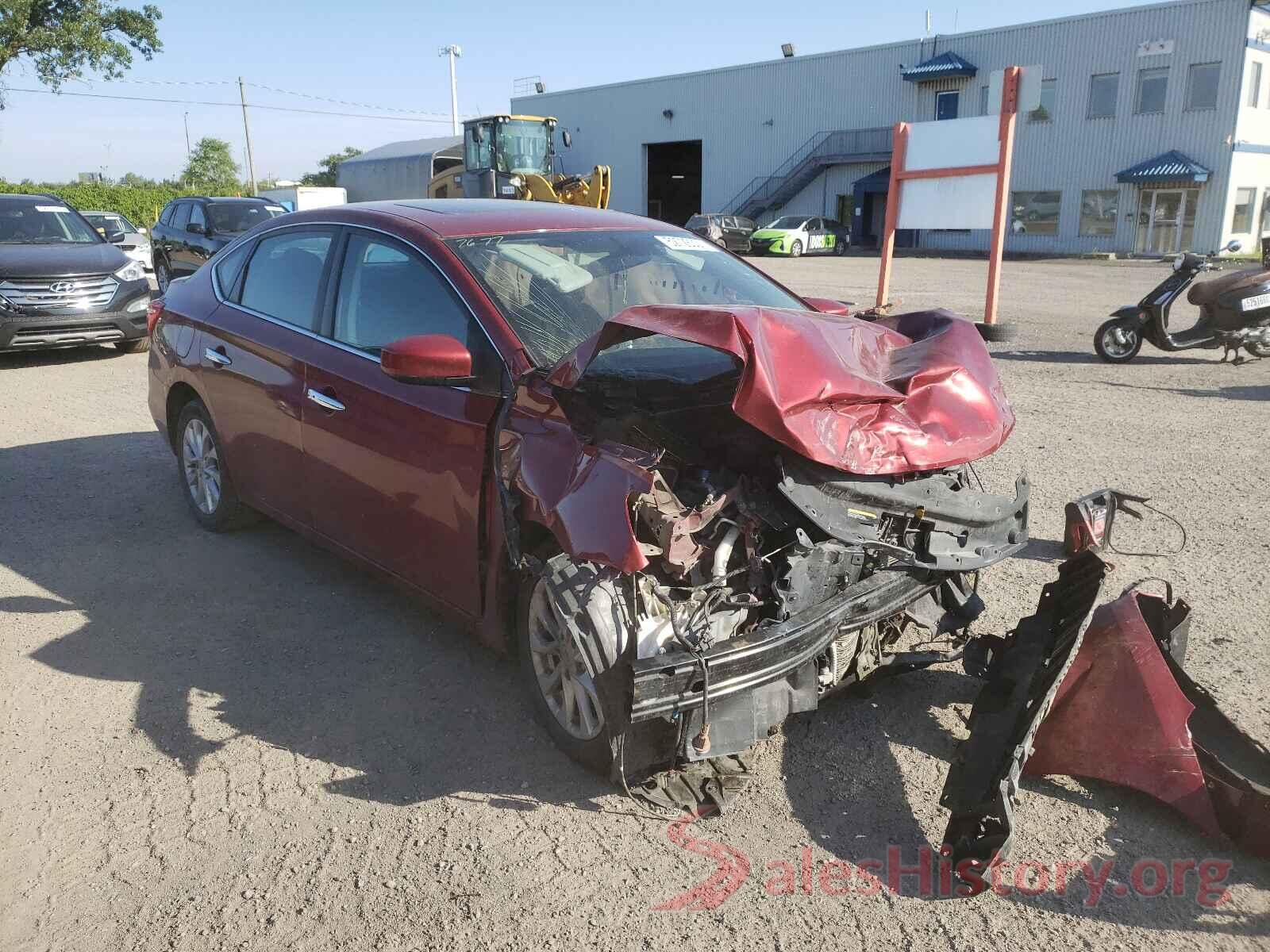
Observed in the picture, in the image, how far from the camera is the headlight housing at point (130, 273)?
11737 mm

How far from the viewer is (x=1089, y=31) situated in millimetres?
35094

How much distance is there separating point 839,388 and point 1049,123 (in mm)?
38628

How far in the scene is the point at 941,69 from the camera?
127 ft

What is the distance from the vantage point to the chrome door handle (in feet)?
13.4

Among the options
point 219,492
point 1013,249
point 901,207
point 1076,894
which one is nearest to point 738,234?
point 1013,249

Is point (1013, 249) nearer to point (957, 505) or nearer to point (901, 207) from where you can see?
point (901, 207)

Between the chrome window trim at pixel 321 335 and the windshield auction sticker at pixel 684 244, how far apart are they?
1063 mm

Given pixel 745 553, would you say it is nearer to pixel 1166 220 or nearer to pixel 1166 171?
pixel 1166 171

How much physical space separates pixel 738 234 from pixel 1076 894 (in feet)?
110

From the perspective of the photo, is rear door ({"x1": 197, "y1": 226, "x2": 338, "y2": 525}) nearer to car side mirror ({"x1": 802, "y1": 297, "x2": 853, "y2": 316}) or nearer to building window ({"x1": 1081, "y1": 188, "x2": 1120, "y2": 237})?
car side mirror ({"x1": 802, "y1": 297, "x2": 853, "y2": 316})

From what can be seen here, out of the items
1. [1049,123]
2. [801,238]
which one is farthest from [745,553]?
[1049,123]

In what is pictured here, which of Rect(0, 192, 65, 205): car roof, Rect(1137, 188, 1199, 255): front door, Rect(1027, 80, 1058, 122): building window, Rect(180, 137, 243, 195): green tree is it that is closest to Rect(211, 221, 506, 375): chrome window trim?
Rect(0, 192, 65, 205): car roof

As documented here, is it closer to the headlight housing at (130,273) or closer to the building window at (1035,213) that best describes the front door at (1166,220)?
the building window at (1035,213)

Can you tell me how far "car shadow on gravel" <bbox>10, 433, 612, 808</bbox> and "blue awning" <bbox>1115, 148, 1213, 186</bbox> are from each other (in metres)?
34.7
